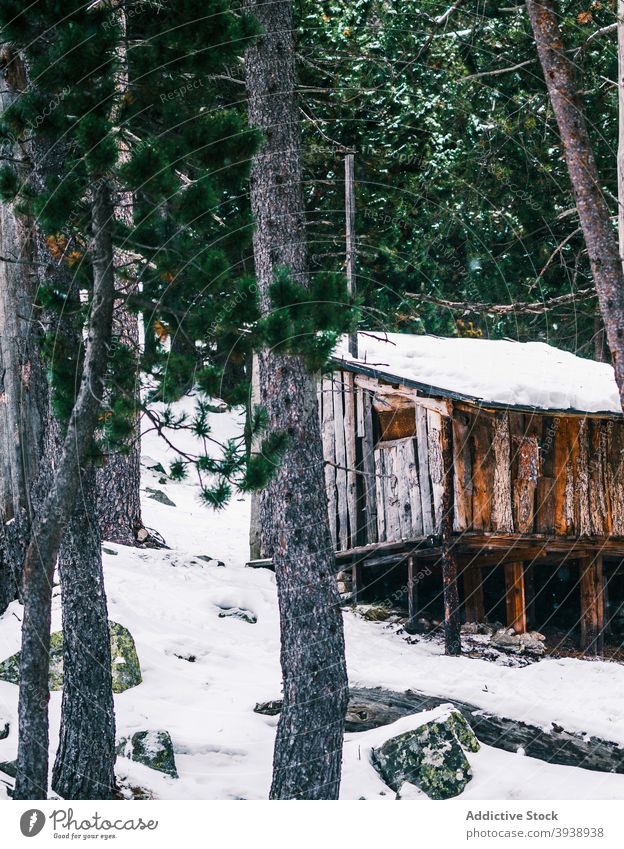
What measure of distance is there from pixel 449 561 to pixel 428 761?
5509 millimetres

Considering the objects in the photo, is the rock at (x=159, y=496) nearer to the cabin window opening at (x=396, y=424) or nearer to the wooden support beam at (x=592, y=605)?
the cabin window opening at (x=396, y=424)

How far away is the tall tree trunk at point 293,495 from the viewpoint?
28.1ft

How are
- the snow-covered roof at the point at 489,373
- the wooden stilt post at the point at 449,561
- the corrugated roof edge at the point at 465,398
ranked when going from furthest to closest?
the wooden stilt post at the point at 449,561, the snow-covered roof at the point at 489,373, the corrugated roof edge at the point at 465,398

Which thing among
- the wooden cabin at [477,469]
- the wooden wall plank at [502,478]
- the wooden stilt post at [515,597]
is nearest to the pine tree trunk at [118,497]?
the wooden cabin at [477,469]

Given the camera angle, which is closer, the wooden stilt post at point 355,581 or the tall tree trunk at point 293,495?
the tall tree trunk at point 293,495

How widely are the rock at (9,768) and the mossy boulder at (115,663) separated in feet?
5.33

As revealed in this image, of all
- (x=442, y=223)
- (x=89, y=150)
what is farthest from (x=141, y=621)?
(x=442, y=223)

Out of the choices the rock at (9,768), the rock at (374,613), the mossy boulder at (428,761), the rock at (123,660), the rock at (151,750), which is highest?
the rock at (123,660)

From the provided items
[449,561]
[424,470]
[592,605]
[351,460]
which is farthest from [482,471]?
[592,605]

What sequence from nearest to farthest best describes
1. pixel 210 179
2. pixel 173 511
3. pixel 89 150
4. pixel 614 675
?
pixel 89 150 → pixel 210 179 → pixel 614 675 → pixel 173 511

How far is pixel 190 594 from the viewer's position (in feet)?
48.7

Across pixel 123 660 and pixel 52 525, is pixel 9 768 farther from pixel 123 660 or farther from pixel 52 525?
pixel 123 660

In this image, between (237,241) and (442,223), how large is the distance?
1223 cm

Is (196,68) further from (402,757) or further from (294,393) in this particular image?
(402,757)
